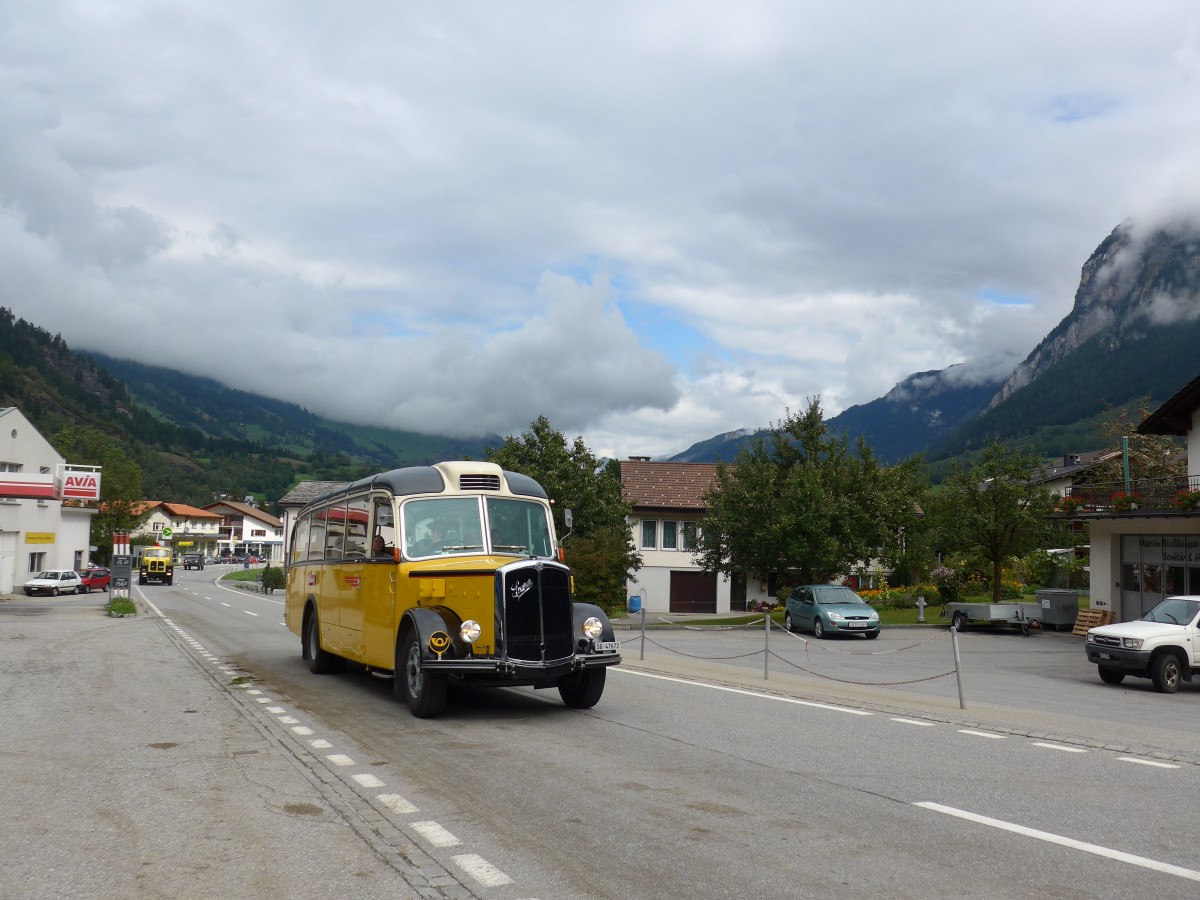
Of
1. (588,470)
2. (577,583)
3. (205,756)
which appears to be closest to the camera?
(205,756)

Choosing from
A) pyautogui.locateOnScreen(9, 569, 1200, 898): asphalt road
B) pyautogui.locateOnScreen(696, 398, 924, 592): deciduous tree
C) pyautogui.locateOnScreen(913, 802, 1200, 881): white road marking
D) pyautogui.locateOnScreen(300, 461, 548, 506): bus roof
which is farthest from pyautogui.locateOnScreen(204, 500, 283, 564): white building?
pyautogui.locateOnScreen(913, 802, 1200, 881): white road marking

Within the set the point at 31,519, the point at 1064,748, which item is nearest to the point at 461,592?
the point at 1064,748

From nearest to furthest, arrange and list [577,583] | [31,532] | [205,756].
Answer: [205,756] < [577,583] < [31,532]

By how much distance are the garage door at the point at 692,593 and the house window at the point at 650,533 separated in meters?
1.96

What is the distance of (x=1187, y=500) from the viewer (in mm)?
29094

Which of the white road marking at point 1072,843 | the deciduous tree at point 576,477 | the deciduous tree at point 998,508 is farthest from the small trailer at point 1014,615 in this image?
the white road marking at point 1072,843

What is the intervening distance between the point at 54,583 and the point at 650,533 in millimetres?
31342

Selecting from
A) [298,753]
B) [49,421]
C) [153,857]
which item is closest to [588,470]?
[298,753]

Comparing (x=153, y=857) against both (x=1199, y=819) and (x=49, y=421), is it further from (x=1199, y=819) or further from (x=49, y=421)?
(x=49, y=421)

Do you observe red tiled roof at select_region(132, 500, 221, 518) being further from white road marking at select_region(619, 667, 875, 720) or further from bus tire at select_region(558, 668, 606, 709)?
bus tire at select_region(558, 668, 606, 709)

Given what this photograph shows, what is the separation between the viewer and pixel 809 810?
24.6 ft

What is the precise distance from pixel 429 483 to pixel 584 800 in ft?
21.4

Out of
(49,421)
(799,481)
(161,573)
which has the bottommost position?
(161,573)

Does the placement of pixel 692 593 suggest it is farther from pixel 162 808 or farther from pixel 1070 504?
pixel 162 808
